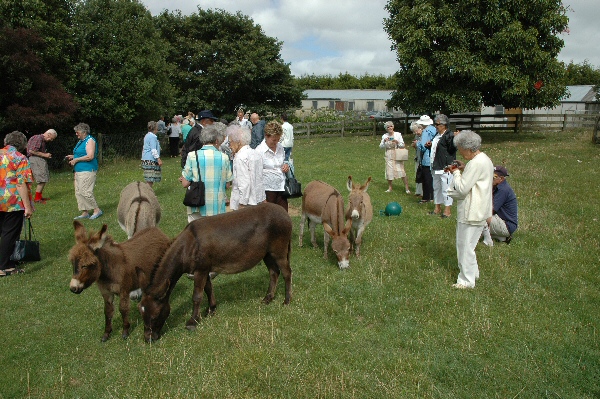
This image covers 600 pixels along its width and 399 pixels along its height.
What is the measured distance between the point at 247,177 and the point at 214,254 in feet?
4.47

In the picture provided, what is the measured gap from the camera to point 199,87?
3319 centimetres

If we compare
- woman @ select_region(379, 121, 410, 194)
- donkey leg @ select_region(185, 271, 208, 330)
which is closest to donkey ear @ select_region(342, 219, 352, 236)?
donkey leg @ select_region(185, 271, 208, 330)

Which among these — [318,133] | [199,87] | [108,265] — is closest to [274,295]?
[108,265]

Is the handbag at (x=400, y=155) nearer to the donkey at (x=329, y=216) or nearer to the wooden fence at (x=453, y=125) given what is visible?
the donkey at (x=329, y=216)

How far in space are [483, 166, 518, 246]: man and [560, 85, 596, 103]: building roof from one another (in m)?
46.1

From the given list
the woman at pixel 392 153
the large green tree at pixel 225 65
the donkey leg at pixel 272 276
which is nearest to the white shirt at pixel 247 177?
the donkey leg at pixel 272 276

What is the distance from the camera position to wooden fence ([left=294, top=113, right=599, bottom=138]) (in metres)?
30.5

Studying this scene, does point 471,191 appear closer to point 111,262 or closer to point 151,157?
point 111,262

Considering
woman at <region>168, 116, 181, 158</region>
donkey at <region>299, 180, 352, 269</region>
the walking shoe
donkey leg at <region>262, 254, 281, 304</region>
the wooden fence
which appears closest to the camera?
donkey leg at <region>262, 254, 281, 304</region>

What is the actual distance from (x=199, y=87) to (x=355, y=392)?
31475 millimetres

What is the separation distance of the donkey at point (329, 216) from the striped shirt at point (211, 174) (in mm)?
1688

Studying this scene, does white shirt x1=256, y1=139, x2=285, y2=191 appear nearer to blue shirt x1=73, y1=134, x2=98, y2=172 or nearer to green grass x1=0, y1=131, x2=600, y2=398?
green grass x1=0, y1=131, x2=600, y2=398

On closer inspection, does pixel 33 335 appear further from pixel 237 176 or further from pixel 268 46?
pixel 268 46

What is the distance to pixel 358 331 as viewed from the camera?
5.23 m
